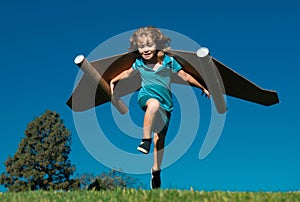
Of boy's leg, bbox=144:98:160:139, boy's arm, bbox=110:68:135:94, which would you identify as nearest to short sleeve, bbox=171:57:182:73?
boy's arm, bbox=110:68:135:94

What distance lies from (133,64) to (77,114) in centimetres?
167

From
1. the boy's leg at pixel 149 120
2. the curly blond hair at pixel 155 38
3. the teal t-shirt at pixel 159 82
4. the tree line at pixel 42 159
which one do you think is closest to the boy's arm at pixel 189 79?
the teal t-shirt at pixel 159 82

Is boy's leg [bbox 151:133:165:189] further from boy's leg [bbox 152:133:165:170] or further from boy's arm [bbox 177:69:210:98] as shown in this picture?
boy's arm [bbox 177:69:210:98]

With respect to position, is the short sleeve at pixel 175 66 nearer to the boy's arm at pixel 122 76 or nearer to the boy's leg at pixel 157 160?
the boy's arm at pixel 122 76

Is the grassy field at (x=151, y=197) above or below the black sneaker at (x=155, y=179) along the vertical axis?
below

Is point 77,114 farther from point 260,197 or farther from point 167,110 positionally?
point 260,197

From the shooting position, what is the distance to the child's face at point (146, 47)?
8.23 meters

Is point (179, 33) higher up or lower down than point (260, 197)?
higher up

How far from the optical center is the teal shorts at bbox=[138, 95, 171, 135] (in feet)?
26.3

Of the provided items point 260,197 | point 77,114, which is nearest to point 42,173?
point 77,114

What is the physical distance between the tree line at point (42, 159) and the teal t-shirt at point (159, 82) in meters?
26.9

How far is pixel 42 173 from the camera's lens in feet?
114

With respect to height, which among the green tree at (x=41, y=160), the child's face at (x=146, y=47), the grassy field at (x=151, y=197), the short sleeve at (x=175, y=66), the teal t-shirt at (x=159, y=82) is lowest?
the grassy field at (x=151, y=197)

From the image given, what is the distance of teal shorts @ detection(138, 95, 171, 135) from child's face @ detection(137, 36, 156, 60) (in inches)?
31.5
